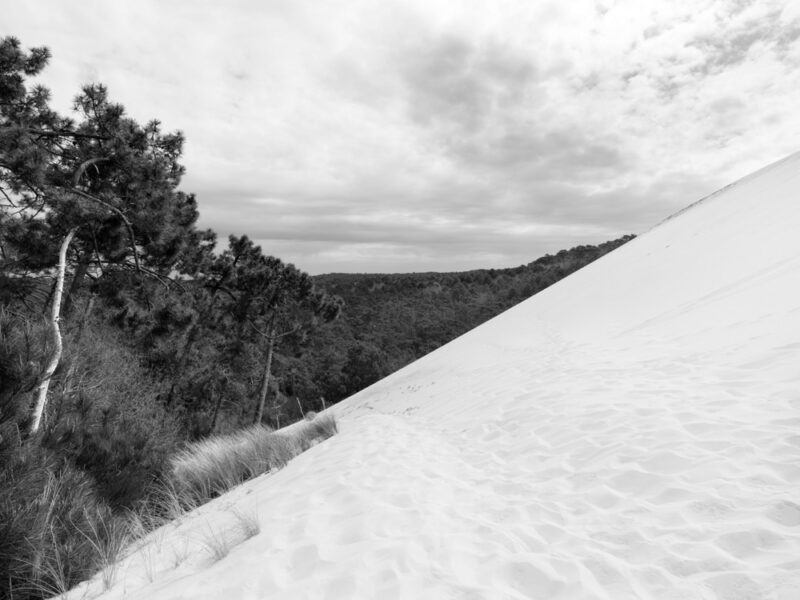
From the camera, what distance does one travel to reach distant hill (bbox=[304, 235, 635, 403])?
1469 inches

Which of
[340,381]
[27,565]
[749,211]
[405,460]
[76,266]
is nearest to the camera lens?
[27,565]

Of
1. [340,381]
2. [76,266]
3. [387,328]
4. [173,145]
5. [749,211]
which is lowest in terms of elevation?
[340,381]

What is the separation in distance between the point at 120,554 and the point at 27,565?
2.23ft

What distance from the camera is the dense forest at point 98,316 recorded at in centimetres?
336

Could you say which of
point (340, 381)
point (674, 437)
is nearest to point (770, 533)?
point (674, 437)

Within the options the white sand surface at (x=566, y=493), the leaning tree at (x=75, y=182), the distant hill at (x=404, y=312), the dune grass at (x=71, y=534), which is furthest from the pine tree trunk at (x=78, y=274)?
the distant hill at (x=404, y=312)

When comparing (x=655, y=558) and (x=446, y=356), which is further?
(x=446, y=356)

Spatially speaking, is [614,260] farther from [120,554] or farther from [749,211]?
[120,554]

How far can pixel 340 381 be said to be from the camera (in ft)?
121

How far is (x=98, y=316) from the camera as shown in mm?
13375

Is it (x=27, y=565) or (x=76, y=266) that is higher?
(x=76, y=266)

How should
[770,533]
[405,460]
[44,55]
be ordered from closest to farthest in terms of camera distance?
[770,533] < [405,460] < [44,55]

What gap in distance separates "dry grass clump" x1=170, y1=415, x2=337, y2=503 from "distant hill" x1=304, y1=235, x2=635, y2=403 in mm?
20352

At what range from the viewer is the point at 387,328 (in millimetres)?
54031
